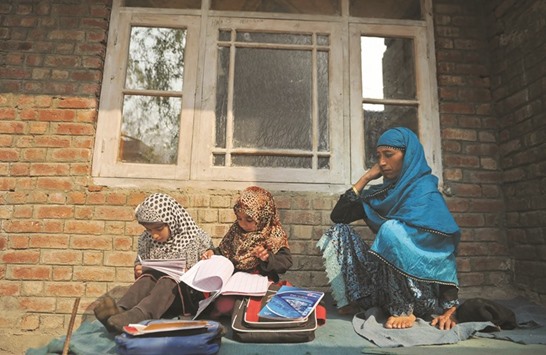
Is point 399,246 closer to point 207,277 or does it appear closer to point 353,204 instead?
point 353,204

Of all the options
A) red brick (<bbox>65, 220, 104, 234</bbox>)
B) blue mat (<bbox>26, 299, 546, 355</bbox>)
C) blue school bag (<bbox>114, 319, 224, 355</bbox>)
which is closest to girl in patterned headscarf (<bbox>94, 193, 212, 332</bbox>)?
blue mat (<bbox>26, 299, 546, 355</bbox>)

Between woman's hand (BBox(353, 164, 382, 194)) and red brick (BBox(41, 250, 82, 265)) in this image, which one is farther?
red brick (BBox(41, 250, 82, 265))

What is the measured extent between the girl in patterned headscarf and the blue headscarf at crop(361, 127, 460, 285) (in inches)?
46.1

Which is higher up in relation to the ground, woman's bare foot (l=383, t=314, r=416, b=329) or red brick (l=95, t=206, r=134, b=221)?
red brick (l=95, t=206, r=134, b=221)

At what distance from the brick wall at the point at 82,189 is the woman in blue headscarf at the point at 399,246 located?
54 cm

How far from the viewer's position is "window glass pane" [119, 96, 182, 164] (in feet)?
10.1

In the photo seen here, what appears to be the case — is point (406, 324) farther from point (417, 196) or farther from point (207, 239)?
point (207, 239)

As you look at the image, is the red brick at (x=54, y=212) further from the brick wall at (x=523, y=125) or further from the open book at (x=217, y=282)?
the brick wall at (x=523, y=125)

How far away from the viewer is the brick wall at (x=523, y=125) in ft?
9.00

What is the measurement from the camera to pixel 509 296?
2.92 metres

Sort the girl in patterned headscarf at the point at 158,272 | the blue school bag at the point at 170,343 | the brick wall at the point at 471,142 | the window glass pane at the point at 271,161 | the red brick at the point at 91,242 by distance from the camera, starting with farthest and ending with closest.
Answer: the window glass pane at the point at 271,161
the brick wall at the point at 471,142
the red brick at the point at 91,242
the girl in patterned headscarf at the point at 158,272
the blue school bag at the point at 170,343

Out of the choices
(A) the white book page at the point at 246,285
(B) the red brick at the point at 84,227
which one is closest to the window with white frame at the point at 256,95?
(B) the red brick at the point at 84,227

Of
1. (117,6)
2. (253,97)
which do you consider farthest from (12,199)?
(253,97)

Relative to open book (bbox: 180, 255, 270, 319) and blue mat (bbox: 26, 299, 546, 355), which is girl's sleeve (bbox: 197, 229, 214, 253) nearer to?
open book (bbox: 180, 255, 270, 319)
